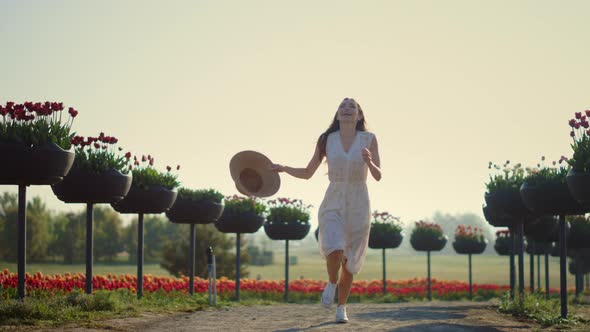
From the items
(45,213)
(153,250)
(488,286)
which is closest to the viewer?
(488,286)

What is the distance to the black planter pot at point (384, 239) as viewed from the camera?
2036cm

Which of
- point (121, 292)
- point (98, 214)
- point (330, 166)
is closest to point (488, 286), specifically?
point (121, 292)

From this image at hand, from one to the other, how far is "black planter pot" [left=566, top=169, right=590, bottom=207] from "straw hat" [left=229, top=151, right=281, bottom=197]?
3233 mm

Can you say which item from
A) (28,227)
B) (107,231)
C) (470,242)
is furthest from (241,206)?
(107,231)

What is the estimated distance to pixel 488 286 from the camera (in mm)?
24656

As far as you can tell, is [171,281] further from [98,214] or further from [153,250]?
[153,250]

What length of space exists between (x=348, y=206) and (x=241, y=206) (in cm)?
789

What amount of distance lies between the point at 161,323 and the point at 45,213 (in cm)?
3298

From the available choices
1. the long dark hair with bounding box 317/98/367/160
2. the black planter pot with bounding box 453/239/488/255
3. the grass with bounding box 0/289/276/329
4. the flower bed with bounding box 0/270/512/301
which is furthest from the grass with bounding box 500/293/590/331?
the black planter pot with bounding box 453/239/488/255

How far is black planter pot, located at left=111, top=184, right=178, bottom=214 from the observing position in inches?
463

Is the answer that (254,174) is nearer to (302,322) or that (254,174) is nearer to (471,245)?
(302,322)

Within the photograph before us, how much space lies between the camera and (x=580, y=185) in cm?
842

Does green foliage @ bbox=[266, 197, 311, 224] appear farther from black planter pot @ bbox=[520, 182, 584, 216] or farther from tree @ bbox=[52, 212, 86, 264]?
tree @ bbox=[52, 212, 86, 264]

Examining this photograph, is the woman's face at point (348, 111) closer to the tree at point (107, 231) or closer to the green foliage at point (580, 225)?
the green foliage at point (580, 225)
